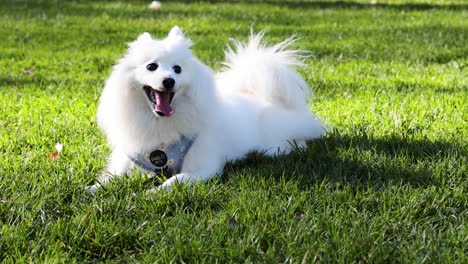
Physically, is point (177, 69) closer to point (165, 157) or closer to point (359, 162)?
point (165, 157)

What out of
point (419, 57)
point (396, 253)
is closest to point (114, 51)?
point (419, 57)

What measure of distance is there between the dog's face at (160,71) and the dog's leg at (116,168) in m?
0.34

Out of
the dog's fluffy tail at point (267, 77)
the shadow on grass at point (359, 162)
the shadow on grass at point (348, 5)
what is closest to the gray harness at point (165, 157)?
the shadow on grass at point (359, 162)

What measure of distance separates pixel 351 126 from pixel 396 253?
2.04 meters

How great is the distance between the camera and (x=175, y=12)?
11148 millimetres

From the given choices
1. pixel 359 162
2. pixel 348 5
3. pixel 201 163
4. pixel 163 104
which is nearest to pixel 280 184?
pixel 201 163

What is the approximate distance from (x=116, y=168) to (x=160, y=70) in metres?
0.63

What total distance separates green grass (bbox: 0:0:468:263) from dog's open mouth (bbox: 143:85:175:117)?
0.38 meters

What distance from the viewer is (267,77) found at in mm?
4332

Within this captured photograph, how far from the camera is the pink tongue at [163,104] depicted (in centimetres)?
344

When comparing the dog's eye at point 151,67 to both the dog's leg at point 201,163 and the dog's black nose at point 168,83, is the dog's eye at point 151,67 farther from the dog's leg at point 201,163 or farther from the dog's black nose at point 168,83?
the dog's leg at point 201,163

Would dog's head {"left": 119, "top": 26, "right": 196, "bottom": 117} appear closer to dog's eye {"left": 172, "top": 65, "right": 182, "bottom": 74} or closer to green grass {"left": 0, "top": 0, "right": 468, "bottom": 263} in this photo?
dog's eye {"left": 172, "top": 65, "right": 182, "bottom": 74}

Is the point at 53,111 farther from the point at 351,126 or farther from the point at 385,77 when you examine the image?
the point at 385,77

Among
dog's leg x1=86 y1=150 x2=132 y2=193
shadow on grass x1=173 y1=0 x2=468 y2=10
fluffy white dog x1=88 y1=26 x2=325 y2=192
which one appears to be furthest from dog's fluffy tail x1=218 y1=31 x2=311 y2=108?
shadow on grass x1=173 y1=0 x2=468 y2=10
